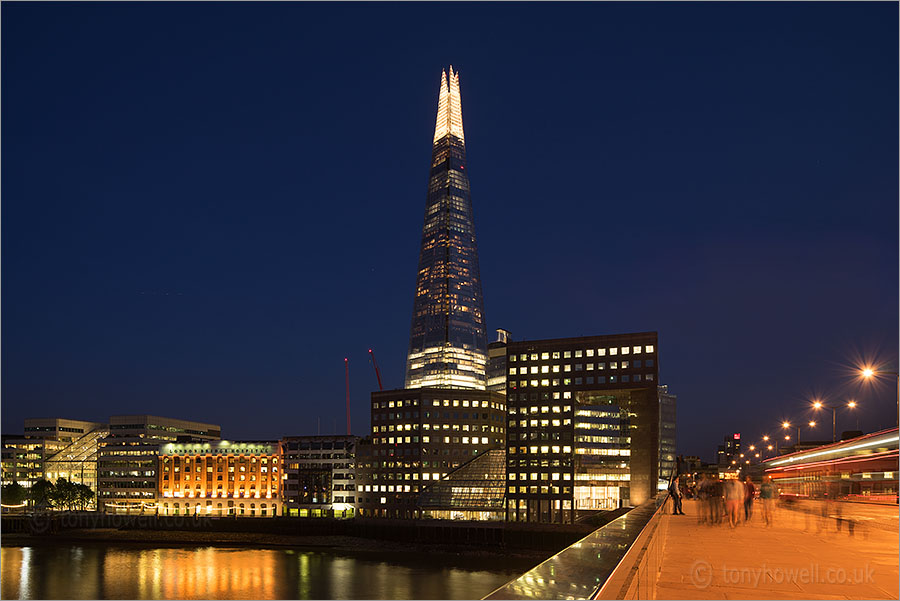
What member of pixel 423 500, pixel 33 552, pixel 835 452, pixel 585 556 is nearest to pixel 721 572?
pixel 585 556

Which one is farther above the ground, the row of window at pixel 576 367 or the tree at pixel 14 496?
the row of window at pixel 576 367

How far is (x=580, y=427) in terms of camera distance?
147 meters

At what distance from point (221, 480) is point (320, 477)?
84.3 ft

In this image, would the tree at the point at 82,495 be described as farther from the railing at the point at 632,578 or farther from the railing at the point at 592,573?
the railing at the point at 592,573

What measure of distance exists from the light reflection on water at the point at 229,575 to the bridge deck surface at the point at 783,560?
5901 centimetres

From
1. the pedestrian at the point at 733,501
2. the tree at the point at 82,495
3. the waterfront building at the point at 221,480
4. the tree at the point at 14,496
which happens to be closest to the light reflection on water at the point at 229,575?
the tree at the point at 14,496

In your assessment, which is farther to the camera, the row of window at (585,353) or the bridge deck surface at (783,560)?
the row of window at (585,353)

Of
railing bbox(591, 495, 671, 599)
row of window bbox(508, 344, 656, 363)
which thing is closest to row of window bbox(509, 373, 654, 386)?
row of window bbox(508, 344, 656, 363)

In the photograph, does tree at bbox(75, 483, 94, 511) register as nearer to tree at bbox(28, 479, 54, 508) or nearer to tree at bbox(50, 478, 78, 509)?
tree at bbox(50, 478, 78, 509)

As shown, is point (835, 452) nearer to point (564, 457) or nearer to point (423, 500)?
point (564, 457)

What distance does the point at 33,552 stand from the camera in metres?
119

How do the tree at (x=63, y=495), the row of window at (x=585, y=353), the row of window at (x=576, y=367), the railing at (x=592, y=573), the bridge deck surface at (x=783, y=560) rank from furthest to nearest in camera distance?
the tree at (x=63, y=495) → the row of window at (x=576, y=367) → the row of window at (x=585, y=353) → the bridge deck surface at (x=783, y=560) → the railing at (x=592, y=573)

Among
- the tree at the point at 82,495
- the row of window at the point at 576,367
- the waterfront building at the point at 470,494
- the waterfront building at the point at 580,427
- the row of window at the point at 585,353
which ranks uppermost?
the row of window at the point at 585,353

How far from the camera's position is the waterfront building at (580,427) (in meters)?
143
